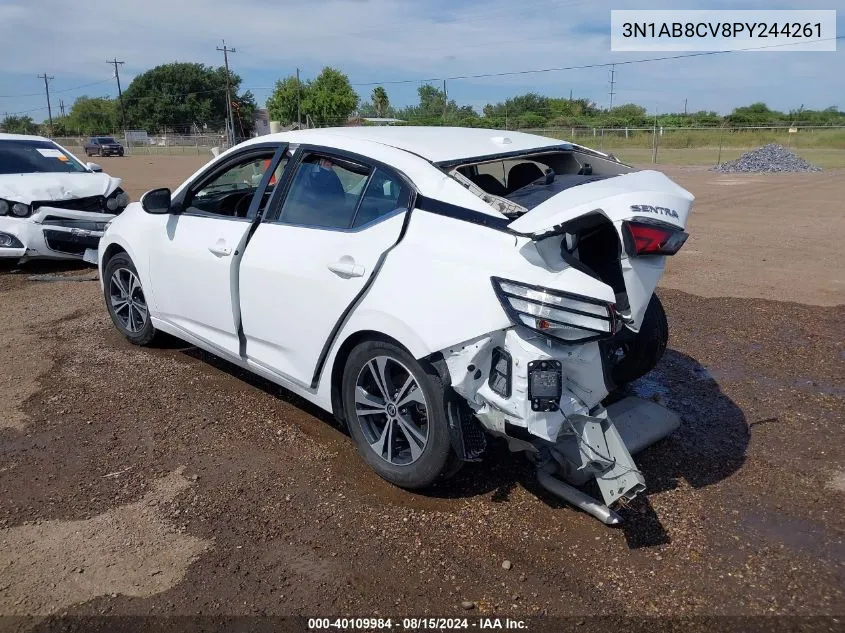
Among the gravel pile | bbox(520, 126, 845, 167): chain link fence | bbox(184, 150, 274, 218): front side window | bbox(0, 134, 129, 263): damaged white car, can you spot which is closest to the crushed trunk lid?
bbox(184, 150, 274, 218): front side window

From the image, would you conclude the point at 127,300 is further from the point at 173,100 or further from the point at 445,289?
the point at 173,100

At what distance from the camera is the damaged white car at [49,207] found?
8.32 m

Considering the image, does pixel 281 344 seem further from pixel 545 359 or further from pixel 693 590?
pixel 693 590

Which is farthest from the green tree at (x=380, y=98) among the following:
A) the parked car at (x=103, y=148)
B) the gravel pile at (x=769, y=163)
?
the gravel pile at (x=769, y=163)

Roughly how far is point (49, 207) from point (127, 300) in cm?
369

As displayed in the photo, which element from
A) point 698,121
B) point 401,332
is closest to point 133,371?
point 401,332

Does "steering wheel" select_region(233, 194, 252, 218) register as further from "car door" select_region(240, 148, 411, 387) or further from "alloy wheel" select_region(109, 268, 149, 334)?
"alloy wheel" select_region(109, 268, 149, 334)

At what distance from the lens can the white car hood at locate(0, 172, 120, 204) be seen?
8.37 metres

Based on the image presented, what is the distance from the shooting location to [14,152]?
30.5ft

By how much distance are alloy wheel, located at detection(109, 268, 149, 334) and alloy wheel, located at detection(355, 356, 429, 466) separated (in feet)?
8.49

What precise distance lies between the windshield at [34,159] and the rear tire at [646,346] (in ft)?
26.7

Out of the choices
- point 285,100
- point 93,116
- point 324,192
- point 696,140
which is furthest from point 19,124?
A: point 324,192

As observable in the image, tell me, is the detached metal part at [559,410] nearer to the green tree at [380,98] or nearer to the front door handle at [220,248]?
the front door handle at [220,248]

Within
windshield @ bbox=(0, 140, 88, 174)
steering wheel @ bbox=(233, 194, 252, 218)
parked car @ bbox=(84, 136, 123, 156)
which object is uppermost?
parked car @ bbox=(84, 136, 123, 156)
